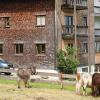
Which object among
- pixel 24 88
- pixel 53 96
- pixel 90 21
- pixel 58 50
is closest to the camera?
pixel 53 96

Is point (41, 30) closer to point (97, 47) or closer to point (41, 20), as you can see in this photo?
point (41, 20)

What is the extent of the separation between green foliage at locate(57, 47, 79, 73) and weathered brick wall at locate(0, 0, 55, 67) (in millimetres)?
1224

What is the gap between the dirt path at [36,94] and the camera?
23406 millimetres

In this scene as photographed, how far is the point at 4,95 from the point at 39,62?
80.8ft

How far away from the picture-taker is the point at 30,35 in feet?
163

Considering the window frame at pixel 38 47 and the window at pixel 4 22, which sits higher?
the window at pixel 4 22

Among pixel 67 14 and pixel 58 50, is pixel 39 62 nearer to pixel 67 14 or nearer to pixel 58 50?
pixel 58 50

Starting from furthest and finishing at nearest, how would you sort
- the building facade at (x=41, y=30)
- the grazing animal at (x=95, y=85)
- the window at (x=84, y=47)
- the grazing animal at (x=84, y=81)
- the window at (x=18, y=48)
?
1. the window at (x=84, y=47)
2. the window at (x=18, y=48)
3. the building facade at (x=41, y=30)
4. the grazing animal at (x=84, y=81)
5. the grazing animal at (x=95, y=85)

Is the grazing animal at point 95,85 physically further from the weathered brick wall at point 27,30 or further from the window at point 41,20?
the window at point 41,20

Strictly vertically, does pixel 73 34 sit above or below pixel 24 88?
above

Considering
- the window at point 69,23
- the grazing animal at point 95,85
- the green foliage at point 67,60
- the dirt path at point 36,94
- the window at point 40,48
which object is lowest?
the dirt path at point 36,94

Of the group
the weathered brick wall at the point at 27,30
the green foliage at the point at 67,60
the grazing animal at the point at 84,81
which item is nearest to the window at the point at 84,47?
the green foliage at the point at 67,60

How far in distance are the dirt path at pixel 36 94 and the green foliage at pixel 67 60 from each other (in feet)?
60.5

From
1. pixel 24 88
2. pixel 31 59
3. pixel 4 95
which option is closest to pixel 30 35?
pixel 31 59
